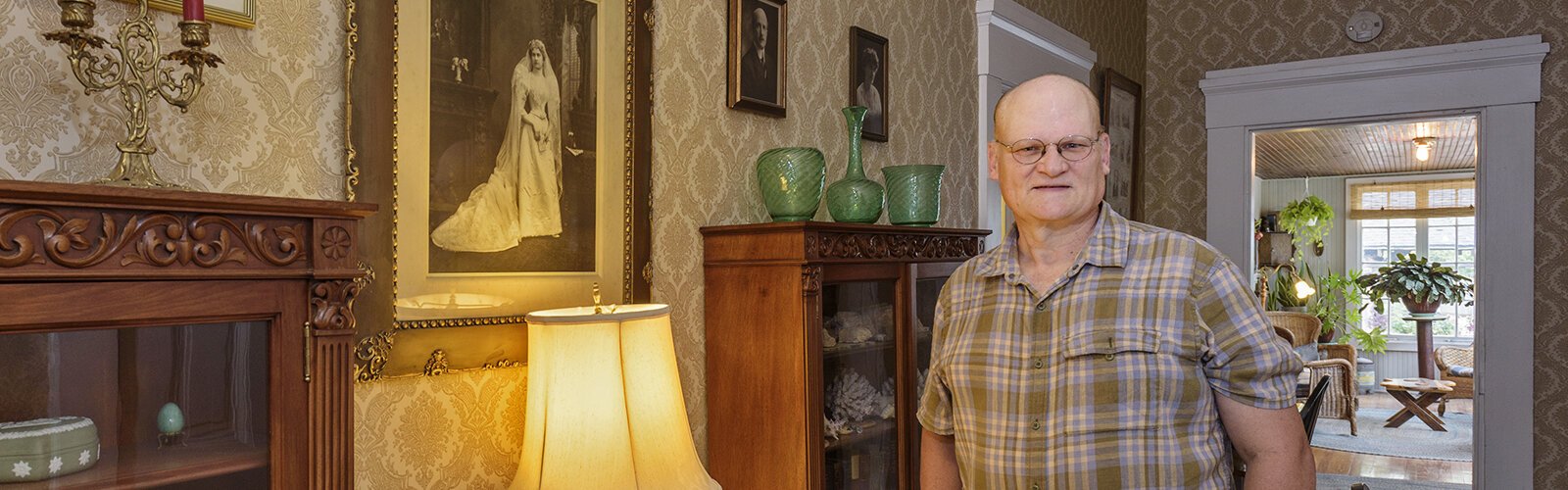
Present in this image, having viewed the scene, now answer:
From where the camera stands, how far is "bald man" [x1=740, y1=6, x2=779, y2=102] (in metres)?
2.71

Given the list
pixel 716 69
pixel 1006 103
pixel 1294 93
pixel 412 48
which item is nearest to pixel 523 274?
pixel 412 48

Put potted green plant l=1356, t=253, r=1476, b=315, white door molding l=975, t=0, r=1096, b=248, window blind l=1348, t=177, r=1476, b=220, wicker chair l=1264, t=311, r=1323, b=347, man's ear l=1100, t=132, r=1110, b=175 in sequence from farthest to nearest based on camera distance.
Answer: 1. window blind l=1348, t=177, r=1476, b=220
2. potted green plant l=1356, t=253, r=1476, b=315
3. wicker chair l=1264, t=311, r=1323, b=347
4. white door molding l=975, t=0, r=1096, b=248
5. man's ear l=1100, t=132, r=1110, b=175

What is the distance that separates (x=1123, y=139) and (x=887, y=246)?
8.74ft

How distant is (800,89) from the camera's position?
2969 mm

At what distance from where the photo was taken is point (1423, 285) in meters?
9.02

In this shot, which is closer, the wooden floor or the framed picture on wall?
the framed picture on wall

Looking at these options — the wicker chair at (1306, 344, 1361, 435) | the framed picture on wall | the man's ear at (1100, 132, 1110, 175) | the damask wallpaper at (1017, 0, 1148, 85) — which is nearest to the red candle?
the man's ear at (1100, 132, 1110, 175)

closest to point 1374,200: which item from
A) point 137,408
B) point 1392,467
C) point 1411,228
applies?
point 1411,228

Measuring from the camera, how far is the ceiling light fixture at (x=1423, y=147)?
22.0 ft

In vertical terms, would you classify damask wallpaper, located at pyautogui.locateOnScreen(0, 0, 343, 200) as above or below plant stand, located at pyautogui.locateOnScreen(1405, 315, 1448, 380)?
above

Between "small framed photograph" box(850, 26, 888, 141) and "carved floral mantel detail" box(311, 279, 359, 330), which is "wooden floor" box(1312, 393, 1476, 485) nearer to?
"small framed photograph" box(850, 26, 888, 141)

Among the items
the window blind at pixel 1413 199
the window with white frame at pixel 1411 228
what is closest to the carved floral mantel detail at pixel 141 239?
the window with white frame at pixel 1411 228

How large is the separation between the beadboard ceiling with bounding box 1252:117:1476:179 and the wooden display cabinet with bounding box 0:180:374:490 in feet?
16.0

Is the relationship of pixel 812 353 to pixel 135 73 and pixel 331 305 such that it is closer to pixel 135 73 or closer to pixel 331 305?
pixel 331 305
